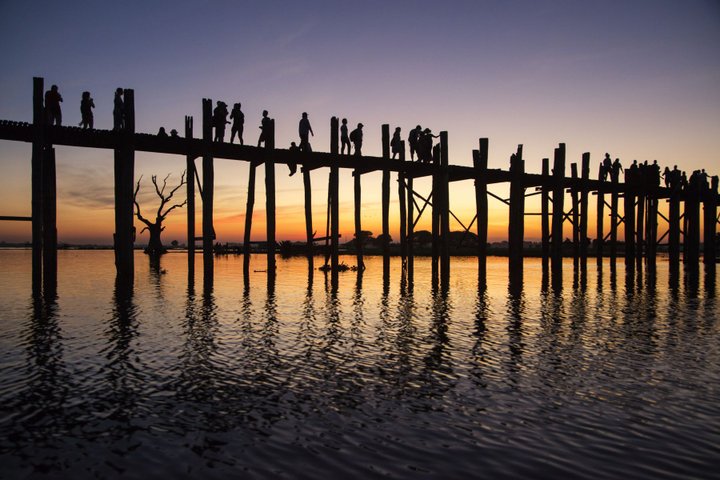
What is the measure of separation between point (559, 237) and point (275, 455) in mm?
22265

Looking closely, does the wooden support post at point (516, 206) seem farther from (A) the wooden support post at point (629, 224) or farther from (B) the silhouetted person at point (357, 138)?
(A) the wooden support post at point (629, 224)

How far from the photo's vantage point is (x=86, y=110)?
1675cm

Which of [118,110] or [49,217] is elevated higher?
[118,110]

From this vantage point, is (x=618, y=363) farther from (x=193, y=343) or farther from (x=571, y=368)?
(x=193, y=343)

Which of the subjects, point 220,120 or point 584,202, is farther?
point 584,202

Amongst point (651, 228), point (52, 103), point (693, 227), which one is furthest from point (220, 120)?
point (693, 227)

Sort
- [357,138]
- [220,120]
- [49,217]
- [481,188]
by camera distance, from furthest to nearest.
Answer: [481,188] < [357,138] < [220,120] < [49,217]

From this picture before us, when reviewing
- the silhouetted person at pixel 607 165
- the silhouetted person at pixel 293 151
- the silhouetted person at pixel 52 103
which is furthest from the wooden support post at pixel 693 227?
the silhouetted person at pixel 52 103

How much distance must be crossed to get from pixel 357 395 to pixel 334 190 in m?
16.2

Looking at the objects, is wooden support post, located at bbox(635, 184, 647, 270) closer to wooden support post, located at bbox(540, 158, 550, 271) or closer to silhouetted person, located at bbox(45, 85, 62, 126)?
wooden support post, located at bbox(540, 158, 550, 271)

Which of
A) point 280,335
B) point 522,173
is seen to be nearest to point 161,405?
point 280,335

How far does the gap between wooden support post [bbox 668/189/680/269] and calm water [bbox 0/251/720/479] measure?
23316 mm

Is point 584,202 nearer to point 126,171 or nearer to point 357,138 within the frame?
point 357,138

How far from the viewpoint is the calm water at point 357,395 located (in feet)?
15.0
